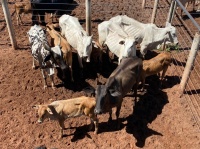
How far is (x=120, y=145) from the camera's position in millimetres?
6180

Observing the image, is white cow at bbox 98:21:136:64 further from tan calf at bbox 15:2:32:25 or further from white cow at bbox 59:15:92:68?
tan calf at bbox 15:2:32:25

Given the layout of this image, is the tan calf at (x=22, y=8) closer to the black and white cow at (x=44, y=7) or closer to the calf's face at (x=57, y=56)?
the black and white cow at (x=44, y=7)

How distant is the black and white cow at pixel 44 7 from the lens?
1034cm

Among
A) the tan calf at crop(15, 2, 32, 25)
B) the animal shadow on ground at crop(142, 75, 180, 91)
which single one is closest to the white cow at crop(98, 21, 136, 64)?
the animal shadow on ground at crop(142, 75, 180, 91)

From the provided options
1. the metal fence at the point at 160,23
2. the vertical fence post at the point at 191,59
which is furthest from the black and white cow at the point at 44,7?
the vertical fence post at the point at 191,59

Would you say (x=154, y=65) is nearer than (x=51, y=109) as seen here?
No

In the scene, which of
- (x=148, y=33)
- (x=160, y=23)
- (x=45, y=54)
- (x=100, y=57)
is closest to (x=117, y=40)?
(x=100, y=57)

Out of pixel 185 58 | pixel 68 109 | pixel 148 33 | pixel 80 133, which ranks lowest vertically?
pixel 80 133

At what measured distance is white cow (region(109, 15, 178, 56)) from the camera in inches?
331

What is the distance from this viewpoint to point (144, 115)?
6.91 metres

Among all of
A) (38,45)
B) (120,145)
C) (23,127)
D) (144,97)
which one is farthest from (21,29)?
(120,145)

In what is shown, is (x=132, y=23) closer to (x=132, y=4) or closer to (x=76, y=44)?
(x=76, y=44)

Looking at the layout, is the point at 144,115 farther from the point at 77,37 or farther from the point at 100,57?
the point at 77,37

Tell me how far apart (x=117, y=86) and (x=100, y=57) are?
7.16 ft
